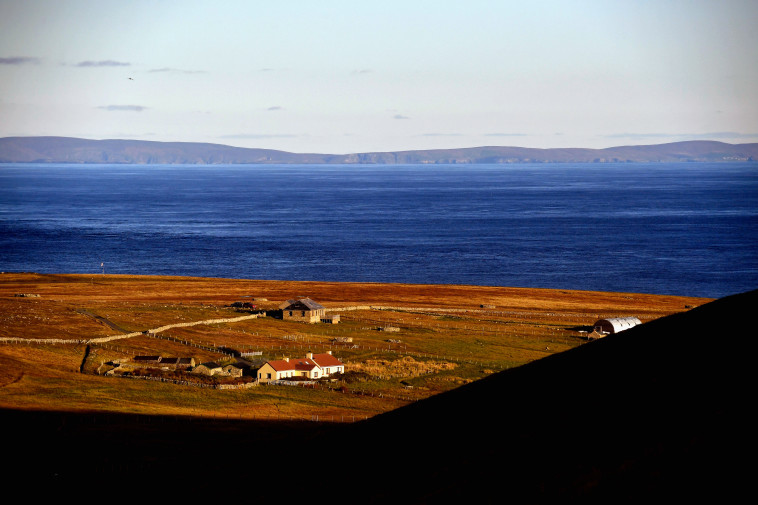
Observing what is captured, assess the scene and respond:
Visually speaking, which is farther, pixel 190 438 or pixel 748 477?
pixel 190 438

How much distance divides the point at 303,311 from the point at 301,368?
2314 centimetres

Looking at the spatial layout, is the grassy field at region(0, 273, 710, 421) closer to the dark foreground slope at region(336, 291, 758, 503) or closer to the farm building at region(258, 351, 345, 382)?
the farm building at region(258, 351, 345, 382)

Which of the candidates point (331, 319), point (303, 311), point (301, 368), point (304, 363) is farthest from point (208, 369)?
point (331, 319)

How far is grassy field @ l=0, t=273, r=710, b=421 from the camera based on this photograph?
188 feet

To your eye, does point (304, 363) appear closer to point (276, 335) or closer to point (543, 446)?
point (276, 335)

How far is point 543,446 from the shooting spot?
85.8ft

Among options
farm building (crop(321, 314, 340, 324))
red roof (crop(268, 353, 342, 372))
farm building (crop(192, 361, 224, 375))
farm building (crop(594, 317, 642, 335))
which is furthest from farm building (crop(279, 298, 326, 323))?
farm building (crop(594, 317, 642, 335))

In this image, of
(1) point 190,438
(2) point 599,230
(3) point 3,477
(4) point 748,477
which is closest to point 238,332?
(1) point 190,438

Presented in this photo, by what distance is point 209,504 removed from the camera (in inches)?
1251

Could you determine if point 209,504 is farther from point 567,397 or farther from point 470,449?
point 567,397

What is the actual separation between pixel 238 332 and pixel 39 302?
1032 inches

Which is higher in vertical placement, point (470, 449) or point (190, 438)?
point (470, 449)

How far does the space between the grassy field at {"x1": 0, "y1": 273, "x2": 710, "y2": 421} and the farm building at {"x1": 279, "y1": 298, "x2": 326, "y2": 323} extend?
1311 mm

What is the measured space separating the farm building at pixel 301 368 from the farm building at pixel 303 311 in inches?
827
